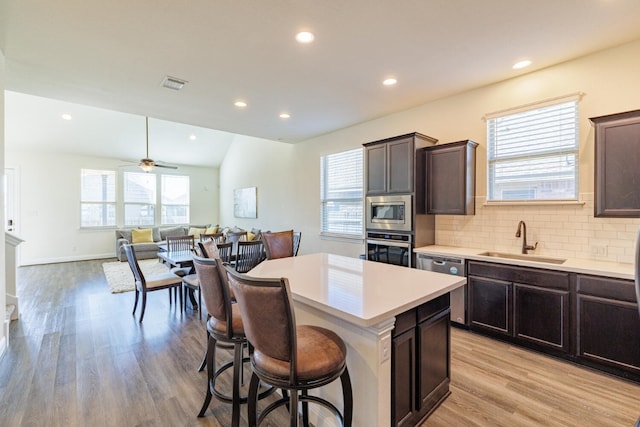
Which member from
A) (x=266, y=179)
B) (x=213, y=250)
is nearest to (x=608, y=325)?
(x=213, y=250)

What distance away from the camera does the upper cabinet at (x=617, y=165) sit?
2396 millimetres

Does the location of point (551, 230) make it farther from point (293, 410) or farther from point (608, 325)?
point (293, 410)

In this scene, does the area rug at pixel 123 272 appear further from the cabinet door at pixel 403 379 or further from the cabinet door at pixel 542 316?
the cabinet door at pixel 542 316

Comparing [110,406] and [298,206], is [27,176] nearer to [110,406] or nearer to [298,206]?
[298,206]

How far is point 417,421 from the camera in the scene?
1834mm

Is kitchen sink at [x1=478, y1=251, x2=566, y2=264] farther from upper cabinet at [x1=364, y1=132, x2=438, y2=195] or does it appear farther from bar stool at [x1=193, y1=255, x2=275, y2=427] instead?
bar stool at [x1=193, y1=255, x2=275, y2=427]

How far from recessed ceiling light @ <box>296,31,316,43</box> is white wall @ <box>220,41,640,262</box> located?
2.26 meters

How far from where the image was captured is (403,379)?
168 cm

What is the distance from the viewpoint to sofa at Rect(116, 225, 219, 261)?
316 inches

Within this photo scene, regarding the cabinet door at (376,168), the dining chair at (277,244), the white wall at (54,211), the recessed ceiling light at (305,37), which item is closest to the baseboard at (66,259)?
the white wall at (54,211)

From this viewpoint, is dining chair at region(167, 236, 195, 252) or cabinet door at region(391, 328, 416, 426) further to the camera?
dining chair at region(167, 236, 195, 252)

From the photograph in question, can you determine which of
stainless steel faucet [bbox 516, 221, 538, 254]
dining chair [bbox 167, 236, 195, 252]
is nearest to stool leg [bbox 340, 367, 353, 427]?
stainless steel faucet [bbox 516, 221, 538, 254]

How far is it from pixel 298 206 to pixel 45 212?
22.0 ft

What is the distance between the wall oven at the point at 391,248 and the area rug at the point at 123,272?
441cm
